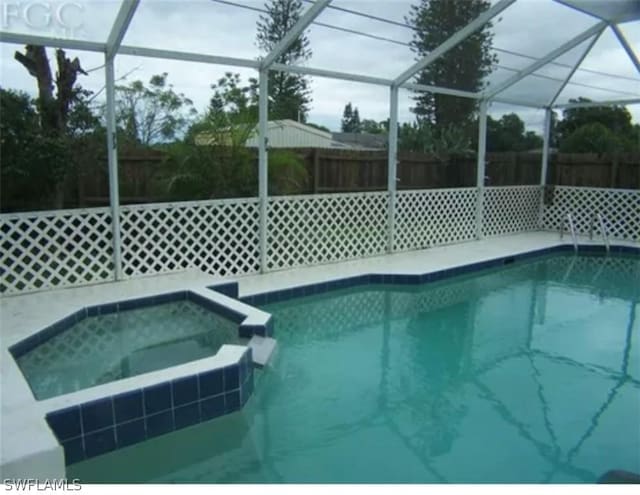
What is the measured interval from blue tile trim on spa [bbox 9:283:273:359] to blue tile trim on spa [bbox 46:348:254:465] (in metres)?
0.84

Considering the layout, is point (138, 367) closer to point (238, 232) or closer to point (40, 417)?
point (40, 417)

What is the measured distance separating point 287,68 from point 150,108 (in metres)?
3.97

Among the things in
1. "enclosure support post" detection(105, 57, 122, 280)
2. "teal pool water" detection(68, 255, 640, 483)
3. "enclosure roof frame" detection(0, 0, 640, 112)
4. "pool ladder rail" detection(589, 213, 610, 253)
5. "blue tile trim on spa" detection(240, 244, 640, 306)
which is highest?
"enclosure roof frame" detection(0, 0, 640, 112)

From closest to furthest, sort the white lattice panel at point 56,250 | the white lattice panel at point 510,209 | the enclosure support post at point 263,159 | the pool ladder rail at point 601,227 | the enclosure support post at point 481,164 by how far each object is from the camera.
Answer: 1. the white lattice panel at point 56,250
2. the enclosure support post at point 263,159
3. the enclosure support post at point 481,164
4. the pool ladder rail at point 601,227
5. the white lattice panel at point 510,209

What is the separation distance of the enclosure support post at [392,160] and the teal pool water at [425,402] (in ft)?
6.71

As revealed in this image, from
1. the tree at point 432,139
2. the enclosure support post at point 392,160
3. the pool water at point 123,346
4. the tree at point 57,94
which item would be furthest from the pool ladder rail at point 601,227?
the tree at point 57,94

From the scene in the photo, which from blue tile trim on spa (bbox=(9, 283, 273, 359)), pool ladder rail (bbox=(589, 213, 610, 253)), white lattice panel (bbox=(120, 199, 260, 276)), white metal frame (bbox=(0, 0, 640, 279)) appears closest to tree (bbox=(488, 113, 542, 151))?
white metal frame (bbox=(0, 0, 640, 279))

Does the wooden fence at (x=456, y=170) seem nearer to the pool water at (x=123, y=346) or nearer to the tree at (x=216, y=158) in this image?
the tree at (x=216, y=158)

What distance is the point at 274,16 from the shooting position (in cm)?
647

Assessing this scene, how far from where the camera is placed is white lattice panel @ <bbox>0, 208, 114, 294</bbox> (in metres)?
5.02

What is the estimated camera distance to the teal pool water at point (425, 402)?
2.76 metres

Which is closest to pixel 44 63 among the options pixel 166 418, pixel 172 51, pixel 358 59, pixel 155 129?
pixel 172 51

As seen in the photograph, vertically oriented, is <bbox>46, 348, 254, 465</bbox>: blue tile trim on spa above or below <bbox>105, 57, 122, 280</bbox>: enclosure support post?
below

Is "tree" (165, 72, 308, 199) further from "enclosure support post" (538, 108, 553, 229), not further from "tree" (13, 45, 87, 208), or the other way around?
"enclosure support post" (538, 108, 553, 229)
